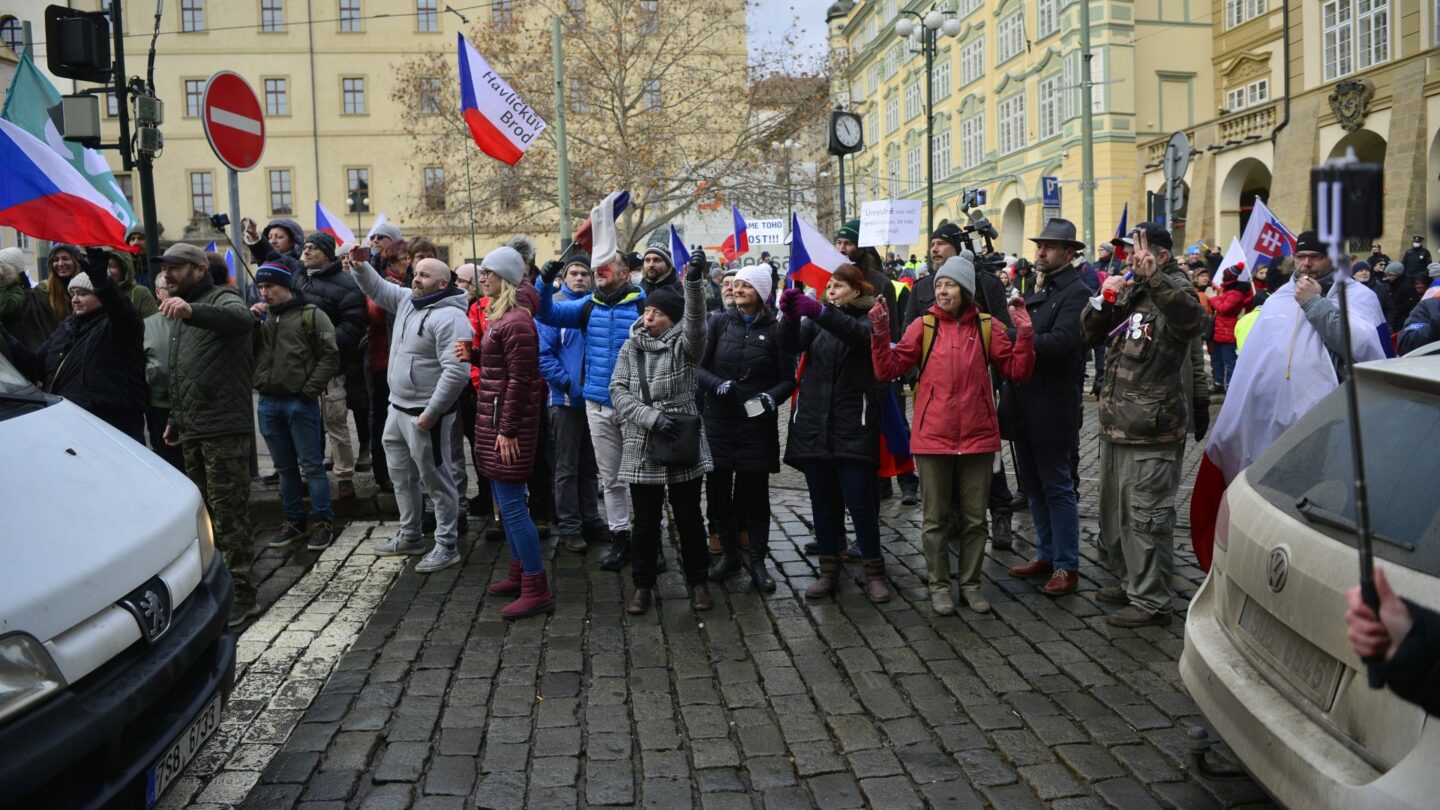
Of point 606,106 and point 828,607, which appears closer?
point 828,607

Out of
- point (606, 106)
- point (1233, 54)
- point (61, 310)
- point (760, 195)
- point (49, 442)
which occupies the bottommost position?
point (49, 442)

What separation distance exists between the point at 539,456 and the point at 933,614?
3186 mm

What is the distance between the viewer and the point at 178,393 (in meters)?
6.33

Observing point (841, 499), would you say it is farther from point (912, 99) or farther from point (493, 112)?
point (912, 99)

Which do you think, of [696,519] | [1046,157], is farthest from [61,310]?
[1046,157]

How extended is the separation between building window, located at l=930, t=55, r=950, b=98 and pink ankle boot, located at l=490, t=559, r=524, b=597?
47.6m

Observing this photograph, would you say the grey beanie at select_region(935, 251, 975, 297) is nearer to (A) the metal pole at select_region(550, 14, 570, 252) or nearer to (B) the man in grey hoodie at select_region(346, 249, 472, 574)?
(B) the man in grey hoodie at select_region(346, 249, 472, 574)

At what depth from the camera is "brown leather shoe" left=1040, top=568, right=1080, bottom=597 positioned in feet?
20.5

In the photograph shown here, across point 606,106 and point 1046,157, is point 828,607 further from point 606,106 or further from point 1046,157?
point 1046,157

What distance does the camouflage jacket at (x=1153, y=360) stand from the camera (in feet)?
17.8

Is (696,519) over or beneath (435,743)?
over

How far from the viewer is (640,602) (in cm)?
611

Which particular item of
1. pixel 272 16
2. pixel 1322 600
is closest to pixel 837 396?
pixel 1322 600

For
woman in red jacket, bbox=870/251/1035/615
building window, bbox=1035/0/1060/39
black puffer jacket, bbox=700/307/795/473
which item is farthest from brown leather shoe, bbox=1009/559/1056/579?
building window, bbox=1035/0/1060/39
